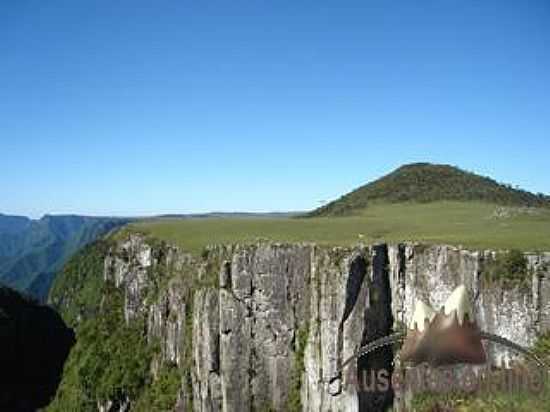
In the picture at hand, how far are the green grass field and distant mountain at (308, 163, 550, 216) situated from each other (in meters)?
3.49

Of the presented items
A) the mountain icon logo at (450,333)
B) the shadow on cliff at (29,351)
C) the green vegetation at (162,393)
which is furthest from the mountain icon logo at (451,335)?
the shadow on cliff at (29,351)

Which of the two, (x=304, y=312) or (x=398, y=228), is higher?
(x=398, y=228)

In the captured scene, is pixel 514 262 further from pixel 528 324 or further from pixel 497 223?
pixel 497 223

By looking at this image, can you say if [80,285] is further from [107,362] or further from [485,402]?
[485,402]

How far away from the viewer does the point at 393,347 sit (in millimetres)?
36656

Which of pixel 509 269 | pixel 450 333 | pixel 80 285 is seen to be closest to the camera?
pixel 450 333

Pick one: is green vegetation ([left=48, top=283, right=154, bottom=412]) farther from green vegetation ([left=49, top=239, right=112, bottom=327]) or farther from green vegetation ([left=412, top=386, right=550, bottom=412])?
green vegetation ([left=412, top=386, right=550, bottom=412])

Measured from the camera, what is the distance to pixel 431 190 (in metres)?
70.1

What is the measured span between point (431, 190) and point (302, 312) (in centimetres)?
3159

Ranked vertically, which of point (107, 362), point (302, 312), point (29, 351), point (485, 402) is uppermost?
point (302, 312)

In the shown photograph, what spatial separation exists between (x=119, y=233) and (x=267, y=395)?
3161cm

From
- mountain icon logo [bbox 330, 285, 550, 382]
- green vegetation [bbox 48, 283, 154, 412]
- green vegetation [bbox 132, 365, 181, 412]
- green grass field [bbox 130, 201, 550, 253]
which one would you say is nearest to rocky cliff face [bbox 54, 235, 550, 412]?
green vegetation [bbox 132, 365, 181, 412]

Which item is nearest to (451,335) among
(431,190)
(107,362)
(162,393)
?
(162,393)

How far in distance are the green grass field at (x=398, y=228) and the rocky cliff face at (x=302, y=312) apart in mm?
1626
